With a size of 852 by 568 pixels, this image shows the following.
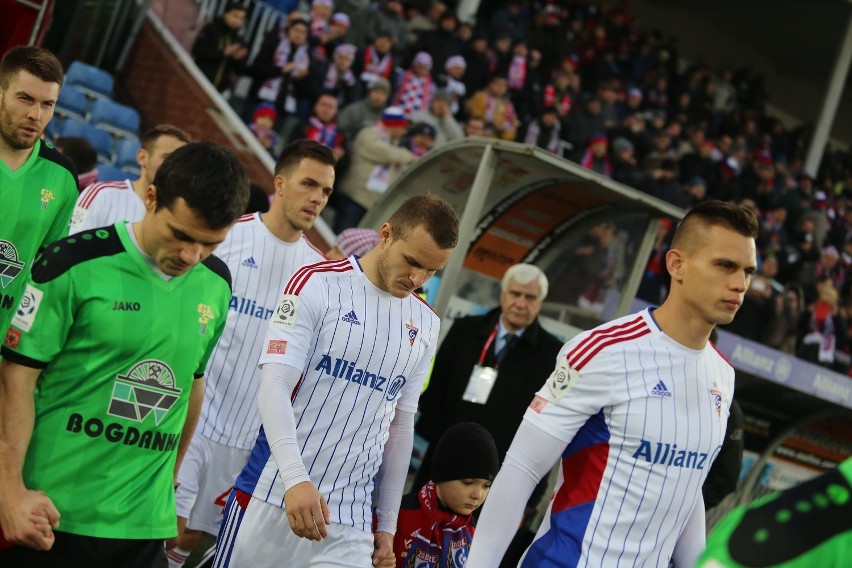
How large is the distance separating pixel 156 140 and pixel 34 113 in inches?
73.1

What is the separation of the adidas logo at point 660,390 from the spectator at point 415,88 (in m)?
9.95

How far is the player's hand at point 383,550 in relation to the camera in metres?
4.17

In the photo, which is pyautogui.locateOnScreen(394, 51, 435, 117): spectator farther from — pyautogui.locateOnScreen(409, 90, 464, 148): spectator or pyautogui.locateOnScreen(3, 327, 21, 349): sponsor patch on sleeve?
pyautogui.locateOnScreen(3, 327, 21, 349): sponsor patch on sleeve

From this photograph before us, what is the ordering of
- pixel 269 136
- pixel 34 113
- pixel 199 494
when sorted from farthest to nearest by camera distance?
pixel 269 136, pixel 199 494, pixel 34 113

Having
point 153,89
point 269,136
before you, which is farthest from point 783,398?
point 153,89

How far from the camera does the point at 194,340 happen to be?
319cm

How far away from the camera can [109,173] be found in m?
10.3

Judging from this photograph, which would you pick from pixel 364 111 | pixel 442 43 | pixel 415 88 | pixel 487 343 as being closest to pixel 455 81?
pixel 442 43

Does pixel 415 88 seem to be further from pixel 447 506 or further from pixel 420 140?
pixel 447 506

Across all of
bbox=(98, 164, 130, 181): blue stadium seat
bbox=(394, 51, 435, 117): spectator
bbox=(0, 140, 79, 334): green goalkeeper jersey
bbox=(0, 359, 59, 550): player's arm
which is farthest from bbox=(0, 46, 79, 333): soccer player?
bbox=(394, 51, 435, 117): spectator

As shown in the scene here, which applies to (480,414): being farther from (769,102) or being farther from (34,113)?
(769,102)

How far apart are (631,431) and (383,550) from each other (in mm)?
1258

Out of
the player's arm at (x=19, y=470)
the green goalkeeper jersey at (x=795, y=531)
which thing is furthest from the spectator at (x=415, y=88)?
the green goalkeeper jersey at (x=795, y=531)

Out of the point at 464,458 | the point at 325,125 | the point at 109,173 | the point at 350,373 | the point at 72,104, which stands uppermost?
the point at 325,125
